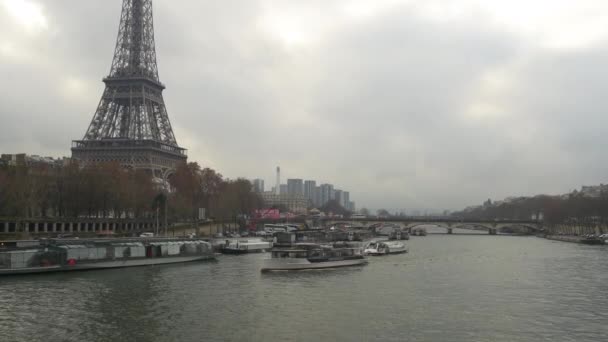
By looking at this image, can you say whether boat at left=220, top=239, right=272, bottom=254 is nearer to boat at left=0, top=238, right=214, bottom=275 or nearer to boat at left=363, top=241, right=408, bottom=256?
boat at left=0, top=238, right=214, bottom=275

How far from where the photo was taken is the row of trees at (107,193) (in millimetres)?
70125

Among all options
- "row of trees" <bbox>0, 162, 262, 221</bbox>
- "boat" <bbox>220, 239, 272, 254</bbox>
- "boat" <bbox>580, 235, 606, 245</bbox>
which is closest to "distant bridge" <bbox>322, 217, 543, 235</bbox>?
"row of trees" <bbox>0, 162, 262, 221</bbox>

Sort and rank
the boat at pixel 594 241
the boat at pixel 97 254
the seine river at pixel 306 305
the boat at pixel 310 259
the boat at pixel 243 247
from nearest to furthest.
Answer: the seine river at pixel 306 305
the boat at pixel 97 254
the boat at pixel 310 259
the boat at pixel 243 247
the boat at pixel 594 241

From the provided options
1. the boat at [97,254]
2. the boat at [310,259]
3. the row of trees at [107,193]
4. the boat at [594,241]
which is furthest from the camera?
the boat at [594,241]

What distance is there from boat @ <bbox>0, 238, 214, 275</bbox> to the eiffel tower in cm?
6609

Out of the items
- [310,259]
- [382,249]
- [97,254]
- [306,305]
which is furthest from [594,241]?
[97,254]

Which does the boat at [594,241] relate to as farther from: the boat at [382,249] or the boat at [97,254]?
the boat at [97,254]

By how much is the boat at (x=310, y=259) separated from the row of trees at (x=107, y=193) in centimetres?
2983

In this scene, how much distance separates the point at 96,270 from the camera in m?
48.8

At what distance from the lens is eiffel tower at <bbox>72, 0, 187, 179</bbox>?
404 ft

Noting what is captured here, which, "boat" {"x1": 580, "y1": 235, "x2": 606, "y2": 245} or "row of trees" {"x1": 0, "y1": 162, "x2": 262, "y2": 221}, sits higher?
"row of trees" {"x1": 0, "y1": 162, "x2": 262, "y2": 221}

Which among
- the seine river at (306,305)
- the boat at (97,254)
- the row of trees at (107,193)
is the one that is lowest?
the seine river at (306,305)

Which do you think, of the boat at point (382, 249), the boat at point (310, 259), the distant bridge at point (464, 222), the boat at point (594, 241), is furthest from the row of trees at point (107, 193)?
the boat at point (594, 241)

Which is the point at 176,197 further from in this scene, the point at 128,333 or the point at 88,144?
the point at 128,333
